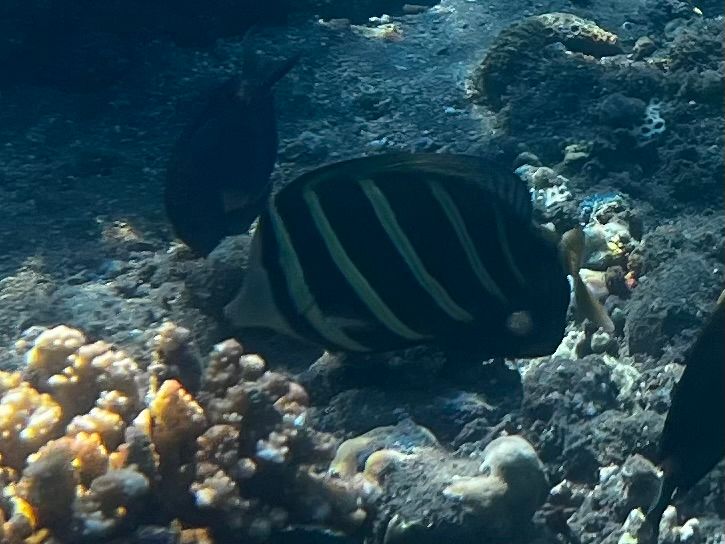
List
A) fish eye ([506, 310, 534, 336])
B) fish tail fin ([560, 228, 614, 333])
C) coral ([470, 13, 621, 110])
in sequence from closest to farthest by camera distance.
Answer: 1. fish tail fin ([560, 228, 614, 333])
2. fish eye ([506, 310, 534, 336])
3. coral ([470, 13, 621, 110])

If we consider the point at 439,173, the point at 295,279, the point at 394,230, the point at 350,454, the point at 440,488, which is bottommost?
the point at 350,454

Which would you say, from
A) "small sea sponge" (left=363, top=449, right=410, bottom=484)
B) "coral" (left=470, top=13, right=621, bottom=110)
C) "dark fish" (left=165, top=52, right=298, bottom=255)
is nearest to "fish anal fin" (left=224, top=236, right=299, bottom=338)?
"small sea sponge" (left=363, top=449, right=410, bottom=484)

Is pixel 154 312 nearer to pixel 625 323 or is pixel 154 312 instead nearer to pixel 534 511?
pixel 534 511

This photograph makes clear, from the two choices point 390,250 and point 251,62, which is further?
point 251,62

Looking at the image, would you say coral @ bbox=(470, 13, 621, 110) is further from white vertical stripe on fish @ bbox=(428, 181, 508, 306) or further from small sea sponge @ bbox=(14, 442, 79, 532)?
small sea sponge @ bbox=(14, 442, 79, 532)

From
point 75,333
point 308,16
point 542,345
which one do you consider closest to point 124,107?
point 308,16

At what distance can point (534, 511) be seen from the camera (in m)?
2.57

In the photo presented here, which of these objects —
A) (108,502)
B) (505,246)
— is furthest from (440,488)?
(108,502)

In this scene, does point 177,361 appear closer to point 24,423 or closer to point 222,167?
point 24,423

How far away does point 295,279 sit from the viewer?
198cm

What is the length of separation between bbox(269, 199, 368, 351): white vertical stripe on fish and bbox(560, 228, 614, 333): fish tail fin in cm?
71

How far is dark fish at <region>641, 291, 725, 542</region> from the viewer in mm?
2043

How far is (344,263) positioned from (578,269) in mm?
703

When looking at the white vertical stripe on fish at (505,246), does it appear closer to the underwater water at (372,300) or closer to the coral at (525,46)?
the underwater water at (372,300)
